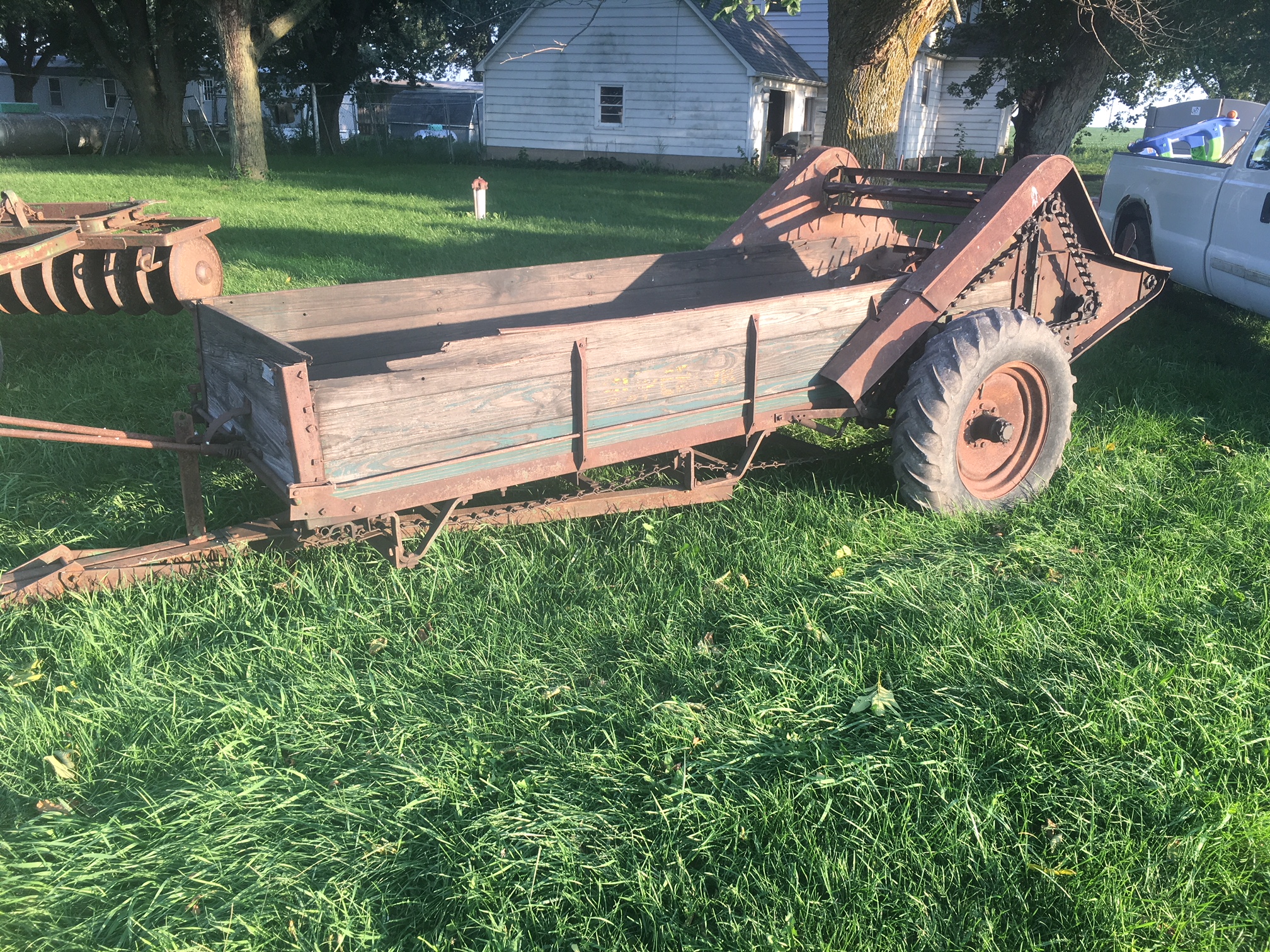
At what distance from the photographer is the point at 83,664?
11.3 feet

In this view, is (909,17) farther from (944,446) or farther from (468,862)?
(468,862)

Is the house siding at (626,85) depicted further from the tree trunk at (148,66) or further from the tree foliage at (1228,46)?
the tree foliage at (1228,46)

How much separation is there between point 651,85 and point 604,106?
164 centimetres

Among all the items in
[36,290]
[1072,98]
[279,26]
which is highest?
[279,26]

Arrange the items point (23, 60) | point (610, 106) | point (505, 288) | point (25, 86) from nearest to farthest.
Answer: point (505, 288), point (610, 106), point (23, 60), point (25, 86)

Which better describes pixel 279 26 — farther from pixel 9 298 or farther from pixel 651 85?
pixel 9 298

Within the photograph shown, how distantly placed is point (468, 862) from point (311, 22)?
31.9 meters

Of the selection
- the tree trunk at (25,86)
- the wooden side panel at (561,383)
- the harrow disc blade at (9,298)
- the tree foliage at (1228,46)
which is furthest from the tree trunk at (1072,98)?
the tree trunk at (25,86)

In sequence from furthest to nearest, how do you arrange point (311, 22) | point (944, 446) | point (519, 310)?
point (311, 22), point (519, 310), point (944, 446)

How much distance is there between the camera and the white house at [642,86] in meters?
25.3

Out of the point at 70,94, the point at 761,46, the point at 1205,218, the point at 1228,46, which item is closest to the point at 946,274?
the point at 1205,218

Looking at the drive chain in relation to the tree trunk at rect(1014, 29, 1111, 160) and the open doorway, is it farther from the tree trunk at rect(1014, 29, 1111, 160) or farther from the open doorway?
the open doorway

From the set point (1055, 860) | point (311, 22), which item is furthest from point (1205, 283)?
point (311, 22)

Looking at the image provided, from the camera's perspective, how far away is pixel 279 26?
20.1 metres
